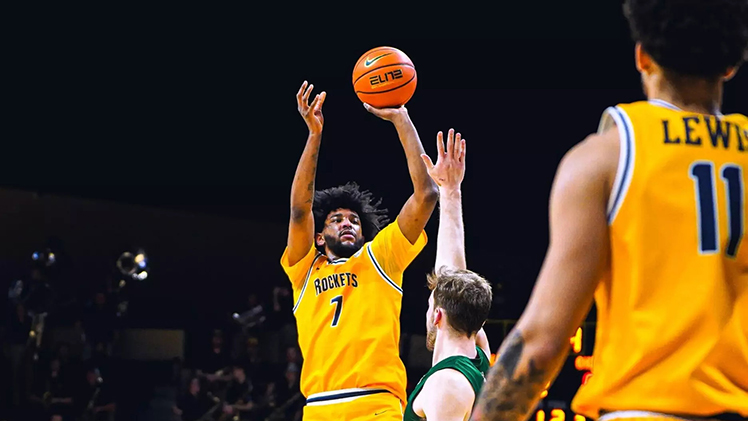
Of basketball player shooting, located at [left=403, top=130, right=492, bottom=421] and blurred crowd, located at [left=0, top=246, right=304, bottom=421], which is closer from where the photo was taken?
basketball player shooting, located at [left=403, top=130, right=492, bottom=421]

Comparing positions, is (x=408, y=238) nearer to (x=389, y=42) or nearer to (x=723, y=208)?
(x=723, y=208)

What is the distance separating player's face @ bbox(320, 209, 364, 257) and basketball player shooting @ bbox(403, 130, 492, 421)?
131 centimetres

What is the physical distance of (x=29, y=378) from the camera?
11695mm

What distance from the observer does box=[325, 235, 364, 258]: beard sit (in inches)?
205

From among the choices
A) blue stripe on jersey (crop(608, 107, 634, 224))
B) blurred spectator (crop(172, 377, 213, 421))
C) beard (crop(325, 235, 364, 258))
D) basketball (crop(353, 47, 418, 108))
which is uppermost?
basketball (crop(353, 47, 418, 108))

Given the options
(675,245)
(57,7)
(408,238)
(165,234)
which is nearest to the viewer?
(675,245)

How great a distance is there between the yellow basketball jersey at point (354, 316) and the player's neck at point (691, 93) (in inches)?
121

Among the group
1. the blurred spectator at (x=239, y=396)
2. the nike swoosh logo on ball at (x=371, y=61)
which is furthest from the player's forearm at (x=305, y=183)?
the blurred spectator at (x=239, y=396)

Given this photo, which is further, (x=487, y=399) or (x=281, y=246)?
(x=281, y=246)

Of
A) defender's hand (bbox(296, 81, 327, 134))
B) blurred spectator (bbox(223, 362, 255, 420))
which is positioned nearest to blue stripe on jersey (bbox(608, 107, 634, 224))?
defender's hand (bbox(296, 81, 327, 134))

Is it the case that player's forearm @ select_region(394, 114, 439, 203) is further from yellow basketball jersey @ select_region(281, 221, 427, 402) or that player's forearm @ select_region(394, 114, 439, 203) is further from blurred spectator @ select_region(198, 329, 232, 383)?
blurred spectator @ select_region(198, 329, 232, 383)

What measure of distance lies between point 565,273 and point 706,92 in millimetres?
→ 477

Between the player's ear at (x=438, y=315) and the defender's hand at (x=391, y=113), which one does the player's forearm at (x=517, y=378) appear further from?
the defender's hand at (x=391, y=113)

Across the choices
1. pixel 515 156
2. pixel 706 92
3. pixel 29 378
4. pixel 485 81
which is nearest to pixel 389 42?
pixel 485 81
